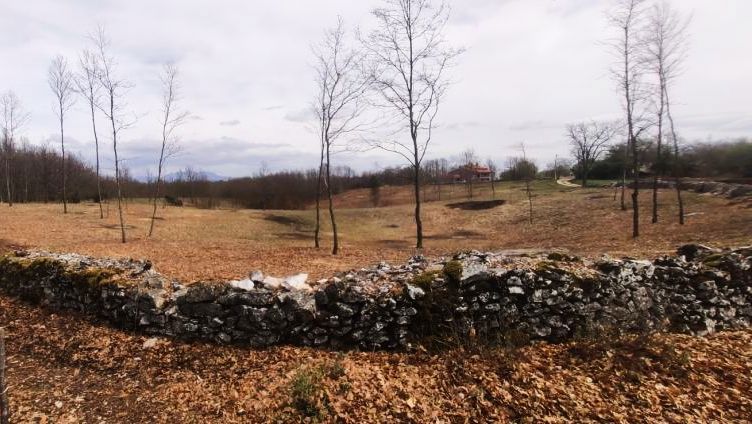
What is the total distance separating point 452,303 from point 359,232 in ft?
97.6

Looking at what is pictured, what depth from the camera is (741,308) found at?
755 cm

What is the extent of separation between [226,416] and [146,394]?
1478 mm

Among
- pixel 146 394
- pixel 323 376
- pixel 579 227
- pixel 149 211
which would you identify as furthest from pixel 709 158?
pixel 149 211

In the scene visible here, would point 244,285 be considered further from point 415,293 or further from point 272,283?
point 415,293

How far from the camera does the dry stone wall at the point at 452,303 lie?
6.72 meters

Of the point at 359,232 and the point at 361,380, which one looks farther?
the point at 359,232

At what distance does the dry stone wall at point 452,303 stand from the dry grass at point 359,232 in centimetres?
468

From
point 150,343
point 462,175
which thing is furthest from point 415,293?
point 462,175

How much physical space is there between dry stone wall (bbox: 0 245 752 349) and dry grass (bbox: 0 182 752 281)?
15.4 feet

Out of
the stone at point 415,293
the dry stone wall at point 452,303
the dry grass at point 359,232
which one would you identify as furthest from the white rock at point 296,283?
the dry grass at point 359,232

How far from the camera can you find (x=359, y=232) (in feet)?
119

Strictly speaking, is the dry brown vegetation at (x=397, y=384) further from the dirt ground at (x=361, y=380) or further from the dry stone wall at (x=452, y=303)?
the dry stone wall at (x=452, y=303)

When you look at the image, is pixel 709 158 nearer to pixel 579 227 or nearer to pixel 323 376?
pixel 579 227

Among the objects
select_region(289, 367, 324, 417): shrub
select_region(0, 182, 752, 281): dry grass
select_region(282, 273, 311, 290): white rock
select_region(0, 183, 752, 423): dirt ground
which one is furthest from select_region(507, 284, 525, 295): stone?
select_region(0, 182, 752, 281): dry grass
